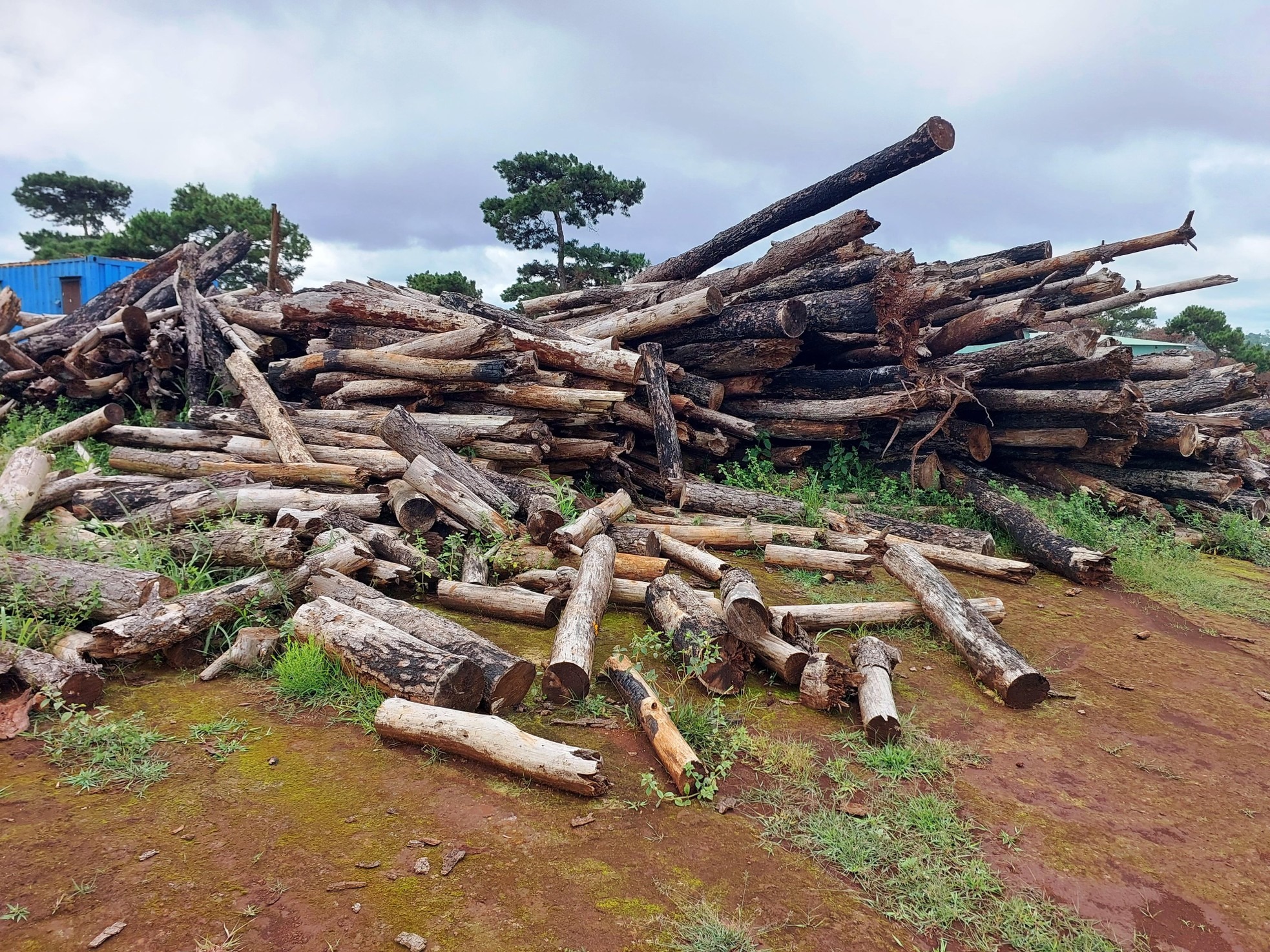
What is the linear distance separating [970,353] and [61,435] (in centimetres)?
1312

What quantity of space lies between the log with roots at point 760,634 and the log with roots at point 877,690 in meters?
0.46

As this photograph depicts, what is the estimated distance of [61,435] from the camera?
8.95 meters

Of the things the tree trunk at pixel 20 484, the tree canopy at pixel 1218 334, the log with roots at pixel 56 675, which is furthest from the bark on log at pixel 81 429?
the tree canopy at pixel 1218 334

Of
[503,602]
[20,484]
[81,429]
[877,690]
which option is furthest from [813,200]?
[81,429]

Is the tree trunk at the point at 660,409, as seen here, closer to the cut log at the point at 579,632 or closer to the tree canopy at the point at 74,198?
the cut log at the point at 579,632

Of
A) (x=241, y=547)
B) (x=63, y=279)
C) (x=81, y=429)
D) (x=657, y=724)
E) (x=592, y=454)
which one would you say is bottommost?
(x=657, y=724)

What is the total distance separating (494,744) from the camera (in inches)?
145

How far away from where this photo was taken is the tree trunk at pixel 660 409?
9688 millimetres

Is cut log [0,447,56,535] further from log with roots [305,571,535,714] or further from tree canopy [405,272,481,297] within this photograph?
tree canopy [405,272,481,297]

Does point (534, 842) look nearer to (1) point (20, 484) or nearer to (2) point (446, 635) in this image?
(2) point (446, 635)

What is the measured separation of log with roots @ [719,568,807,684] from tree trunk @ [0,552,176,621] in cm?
416

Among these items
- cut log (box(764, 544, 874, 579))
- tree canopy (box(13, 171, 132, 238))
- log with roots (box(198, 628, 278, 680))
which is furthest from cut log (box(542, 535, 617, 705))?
tree canopy (box(13, 171, 132, 238))

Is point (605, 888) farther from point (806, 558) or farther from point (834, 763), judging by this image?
point (806, 558)

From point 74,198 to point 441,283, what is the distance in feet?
101
